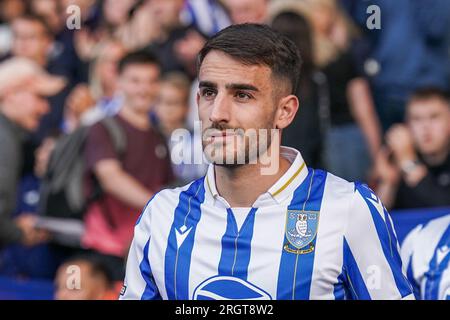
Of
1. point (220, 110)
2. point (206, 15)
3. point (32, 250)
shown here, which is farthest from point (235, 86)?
point (32, 250)

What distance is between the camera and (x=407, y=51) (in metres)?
7.18

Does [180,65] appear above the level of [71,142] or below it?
above

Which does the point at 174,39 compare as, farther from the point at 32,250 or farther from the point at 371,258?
the point at 371,258

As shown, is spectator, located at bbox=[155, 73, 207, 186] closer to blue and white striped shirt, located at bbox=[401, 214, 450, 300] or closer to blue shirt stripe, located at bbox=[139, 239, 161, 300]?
blue and white striped shirt, located at bbox=[401, 214, 450, 300]

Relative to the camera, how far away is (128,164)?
7332 mm

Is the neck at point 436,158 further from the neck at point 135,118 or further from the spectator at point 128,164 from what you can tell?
the neck at point 135,118

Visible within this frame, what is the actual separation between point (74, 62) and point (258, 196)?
4.28 m

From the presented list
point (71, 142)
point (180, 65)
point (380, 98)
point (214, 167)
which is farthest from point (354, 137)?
point (214, 167)

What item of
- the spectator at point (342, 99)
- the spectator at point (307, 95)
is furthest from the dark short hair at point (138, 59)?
the spectator at point (342, 99)

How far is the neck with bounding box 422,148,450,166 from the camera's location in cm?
704

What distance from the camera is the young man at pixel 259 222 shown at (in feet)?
11.9

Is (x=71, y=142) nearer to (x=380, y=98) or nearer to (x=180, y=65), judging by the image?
(x=180, y=65)

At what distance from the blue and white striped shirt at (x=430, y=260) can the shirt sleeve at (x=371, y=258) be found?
1.42m
